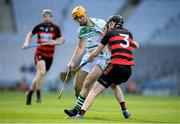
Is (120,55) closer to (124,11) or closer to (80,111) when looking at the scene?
(80,111)

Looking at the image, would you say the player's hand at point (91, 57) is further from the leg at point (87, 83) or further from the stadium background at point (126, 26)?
the stadium background at point (126, 26)

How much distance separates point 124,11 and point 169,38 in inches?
164

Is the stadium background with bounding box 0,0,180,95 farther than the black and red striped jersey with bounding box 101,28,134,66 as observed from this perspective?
Yes

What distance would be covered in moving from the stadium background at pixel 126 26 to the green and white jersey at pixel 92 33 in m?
20.0

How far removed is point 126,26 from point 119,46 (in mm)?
24992

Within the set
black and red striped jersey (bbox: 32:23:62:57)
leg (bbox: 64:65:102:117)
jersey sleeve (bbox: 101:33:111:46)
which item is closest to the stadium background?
black and red striped jersey (bbox: 32:23:62:57)

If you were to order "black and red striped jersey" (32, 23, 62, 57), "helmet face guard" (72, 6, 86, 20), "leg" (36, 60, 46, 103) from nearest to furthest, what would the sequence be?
"helmet face guard" (72, 6, 86, 20), "leg" (36, 60, 46, 103), "black and red striped jersey" (32, 23, 62, 57)

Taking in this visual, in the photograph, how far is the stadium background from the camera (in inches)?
1375

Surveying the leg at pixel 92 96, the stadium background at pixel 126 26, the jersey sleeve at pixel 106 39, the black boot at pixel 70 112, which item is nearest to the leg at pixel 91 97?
the leg at pixel 92 96

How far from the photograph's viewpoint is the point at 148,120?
1277cm

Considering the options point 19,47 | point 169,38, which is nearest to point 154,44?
point 169,38

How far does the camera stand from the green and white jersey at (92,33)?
546 inches

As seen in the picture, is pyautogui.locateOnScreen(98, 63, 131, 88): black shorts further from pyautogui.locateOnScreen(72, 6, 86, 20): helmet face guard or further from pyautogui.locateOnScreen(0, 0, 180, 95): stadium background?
pyautogui.locateOnScreen(0, 0, 180, 95): stadium background

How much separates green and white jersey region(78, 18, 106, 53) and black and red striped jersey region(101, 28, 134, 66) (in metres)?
1.11
